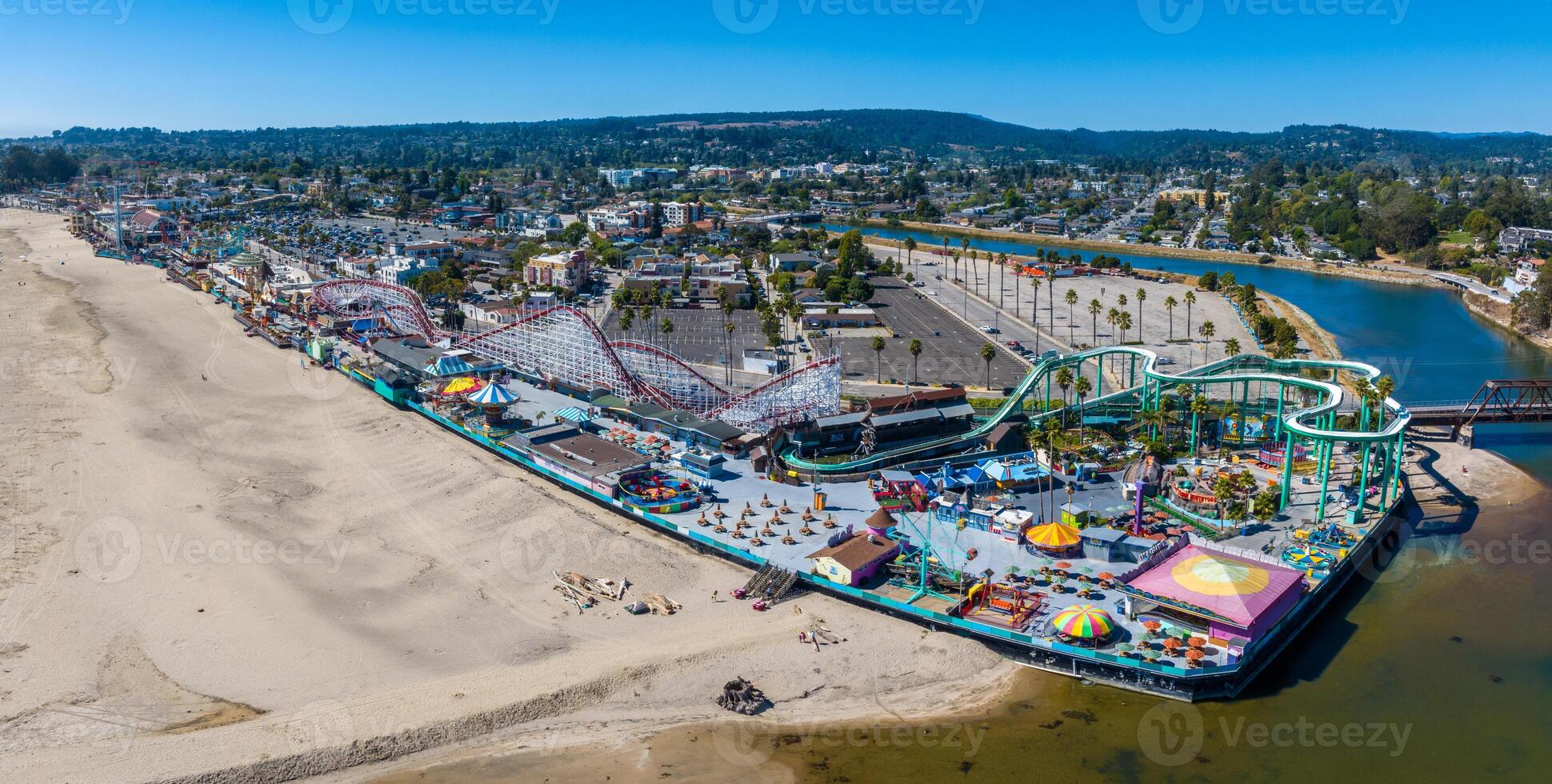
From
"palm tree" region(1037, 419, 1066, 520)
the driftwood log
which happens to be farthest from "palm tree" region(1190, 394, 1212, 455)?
A: the driftwood log

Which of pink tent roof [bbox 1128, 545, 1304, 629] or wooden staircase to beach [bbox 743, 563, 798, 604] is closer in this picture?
pink tent roof [bbox 1128, 545, 1304, 629]

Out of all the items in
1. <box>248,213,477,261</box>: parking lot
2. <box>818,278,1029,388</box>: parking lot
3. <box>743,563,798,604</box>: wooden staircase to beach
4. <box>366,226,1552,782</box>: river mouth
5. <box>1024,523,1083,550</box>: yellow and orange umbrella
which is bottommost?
<box>366,226,1552,782</box>: river mouth

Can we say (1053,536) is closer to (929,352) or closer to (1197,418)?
(1197,418)

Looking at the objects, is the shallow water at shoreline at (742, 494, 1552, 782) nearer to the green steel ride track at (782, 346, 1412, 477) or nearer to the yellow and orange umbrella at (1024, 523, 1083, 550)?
the yellow and orange umbrella at (1024, 523, 1083, 550)

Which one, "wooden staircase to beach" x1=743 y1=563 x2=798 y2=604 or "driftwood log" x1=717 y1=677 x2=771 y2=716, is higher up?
"wooden staircase to beach" x1=743 y1=563 x2=798 y2=604

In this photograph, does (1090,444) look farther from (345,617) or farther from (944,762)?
(345,617)

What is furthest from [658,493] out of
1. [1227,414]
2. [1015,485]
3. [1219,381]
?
[1219,381]

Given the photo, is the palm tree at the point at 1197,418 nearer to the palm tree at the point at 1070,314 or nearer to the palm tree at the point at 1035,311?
the palm tree at the point at 1070,314

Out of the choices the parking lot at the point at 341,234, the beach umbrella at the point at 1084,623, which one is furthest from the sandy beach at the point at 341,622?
the parking lot at the point at 341,234
